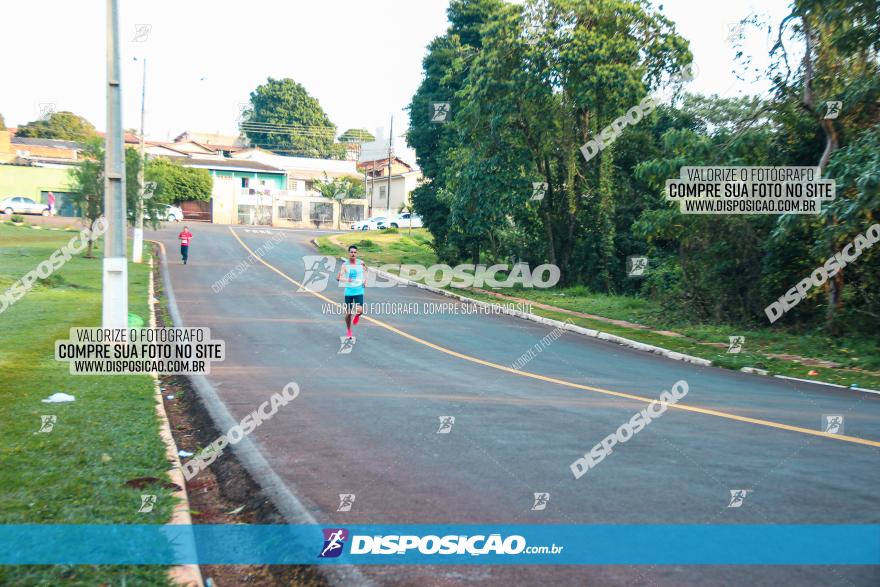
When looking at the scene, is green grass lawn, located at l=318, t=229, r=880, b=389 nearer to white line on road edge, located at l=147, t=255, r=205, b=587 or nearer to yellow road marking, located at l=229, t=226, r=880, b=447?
yellow road marking, located at l=229, t=226, r=880, b=447

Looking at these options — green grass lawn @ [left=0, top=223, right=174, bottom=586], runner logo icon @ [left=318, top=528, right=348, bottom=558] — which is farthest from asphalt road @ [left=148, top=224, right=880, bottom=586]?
green grass lawn @ [left=0, top=223, right=174, bottom=586]

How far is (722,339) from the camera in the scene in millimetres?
17531

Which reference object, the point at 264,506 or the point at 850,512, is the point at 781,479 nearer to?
the point at 850,512

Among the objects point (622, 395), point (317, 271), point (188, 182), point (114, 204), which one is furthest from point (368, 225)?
point (622, 395)

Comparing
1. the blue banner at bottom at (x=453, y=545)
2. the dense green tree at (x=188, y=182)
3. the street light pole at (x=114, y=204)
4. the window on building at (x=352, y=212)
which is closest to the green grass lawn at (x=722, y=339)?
the blue banner at bottom at (x=453, y=545)

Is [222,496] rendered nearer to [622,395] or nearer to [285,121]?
[622,395]

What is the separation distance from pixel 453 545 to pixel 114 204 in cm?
832

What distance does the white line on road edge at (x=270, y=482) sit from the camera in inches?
186

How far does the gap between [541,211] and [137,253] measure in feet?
57.3

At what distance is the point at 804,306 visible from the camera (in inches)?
720

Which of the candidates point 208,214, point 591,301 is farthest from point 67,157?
point 591,301

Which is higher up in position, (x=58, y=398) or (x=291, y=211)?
(x=291, y=211)

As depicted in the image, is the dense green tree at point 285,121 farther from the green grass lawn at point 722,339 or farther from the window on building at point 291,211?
the green grass lawn at point 722,339

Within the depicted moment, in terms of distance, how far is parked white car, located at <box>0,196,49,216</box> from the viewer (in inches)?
2165
